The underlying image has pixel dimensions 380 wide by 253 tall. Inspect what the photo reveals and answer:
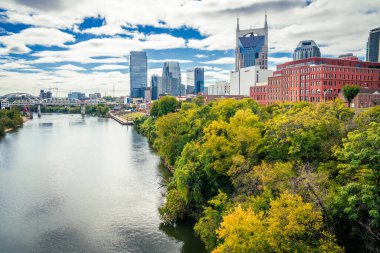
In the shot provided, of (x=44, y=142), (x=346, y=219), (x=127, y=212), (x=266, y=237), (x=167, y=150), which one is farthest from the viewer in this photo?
(x=44, y=142)

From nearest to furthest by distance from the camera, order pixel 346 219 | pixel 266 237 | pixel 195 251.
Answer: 1. pixel 266 237
2. pixel 346 219
3. pixel 195 251

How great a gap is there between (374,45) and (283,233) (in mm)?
209636

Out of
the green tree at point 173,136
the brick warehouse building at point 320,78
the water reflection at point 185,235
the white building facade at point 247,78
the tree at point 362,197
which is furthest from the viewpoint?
the white building facade at point 247,78

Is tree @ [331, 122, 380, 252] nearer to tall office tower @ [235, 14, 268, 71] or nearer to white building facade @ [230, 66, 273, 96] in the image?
white building facade @ [230, 66, 273, 96]

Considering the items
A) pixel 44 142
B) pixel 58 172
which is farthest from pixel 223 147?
pixel 44 142

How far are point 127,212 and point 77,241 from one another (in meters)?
6.06

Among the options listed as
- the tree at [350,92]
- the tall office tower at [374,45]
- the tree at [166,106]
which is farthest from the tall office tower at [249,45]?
the tree at [350,92]

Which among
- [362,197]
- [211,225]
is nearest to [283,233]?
[362,197]

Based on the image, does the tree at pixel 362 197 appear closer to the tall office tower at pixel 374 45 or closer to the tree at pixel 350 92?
the tree at pixel 350 92

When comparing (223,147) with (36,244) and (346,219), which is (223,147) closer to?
(346,219)

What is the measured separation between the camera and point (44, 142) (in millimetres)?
70562

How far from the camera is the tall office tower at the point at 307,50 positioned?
192625mm

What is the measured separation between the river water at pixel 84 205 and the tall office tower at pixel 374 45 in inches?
7013

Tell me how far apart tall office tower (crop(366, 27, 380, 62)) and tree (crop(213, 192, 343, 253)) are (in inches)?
7719
